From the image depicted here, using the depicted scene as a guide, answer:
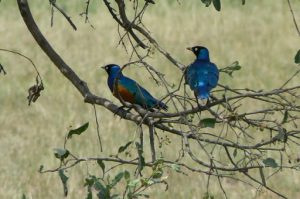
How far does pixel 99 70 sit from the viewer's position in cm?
1212

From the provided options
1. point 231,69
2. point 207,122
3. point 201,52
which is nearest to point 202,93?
point 231,69

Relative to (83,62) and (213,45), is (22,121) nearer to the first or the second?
(83,62)

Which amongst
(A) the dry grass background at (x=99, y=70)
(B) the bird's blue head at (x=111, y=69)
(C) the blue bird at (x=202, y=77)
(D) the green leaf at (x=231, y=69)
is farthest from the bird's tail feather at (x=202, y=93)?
(A) the dry grass background at (x=99, y=70)

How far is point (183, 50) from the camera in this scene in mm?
13289

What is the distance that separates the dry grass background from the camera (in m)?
7.82

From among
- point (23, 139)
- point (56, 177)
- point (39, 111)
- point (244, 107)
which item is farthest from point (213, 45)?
point (56, 177)

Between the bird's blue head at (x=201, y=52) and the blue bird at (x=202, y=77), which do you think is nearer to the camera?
the blue bird at (x=202, y=77)

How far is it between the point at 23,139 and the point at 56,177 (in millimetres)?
1713

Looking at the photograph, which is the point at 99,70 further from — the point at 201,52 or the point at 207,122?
the point at 207,122

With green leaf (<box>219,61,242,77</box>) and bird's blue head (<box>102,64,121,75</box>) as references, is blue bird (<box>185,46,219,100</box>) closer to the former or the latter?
green leaf (<box>219,61,242,77</box>)

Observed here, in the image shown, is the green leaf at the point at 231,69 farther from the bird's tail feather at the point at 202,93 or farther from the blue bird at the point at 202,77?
the bird's tail feather at the point at 202,93

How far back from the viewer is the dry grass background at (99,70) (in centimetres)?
782

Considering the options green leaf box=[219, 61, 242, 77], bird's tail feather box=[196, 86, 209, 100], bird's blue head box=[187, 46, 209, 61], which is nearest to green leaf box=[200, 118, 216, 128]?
green leaf box=[219, 61, 242, 77]

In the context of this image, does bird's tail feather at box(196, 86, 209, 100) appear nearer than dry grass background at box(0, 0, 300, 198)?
Yes
